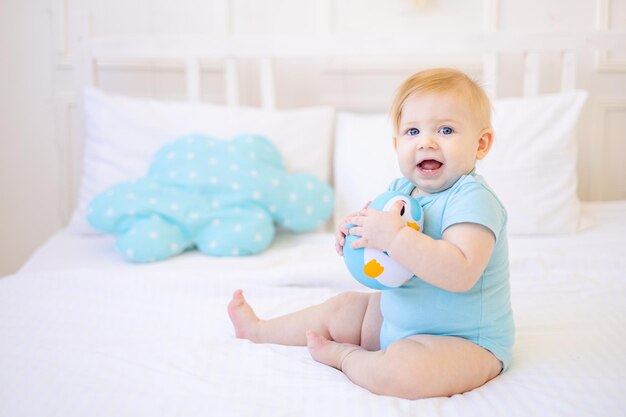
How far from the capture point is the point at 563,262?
1.48 meters

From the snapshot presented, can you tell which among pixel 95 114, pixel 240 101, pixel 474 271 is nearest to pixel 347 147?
pixel 240 101

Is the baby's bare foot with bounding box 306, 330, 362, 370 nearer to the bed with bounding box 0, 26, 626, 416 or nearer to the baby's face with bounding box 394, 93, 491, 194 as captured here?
the bed with bounding box 0, 26, 626, 416

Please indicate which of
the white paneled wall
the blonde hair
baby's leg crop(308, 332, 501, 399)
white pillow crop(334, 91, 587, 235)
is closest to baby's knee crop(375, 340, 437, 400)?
baby's leg crop(308, 332, 501, 399)

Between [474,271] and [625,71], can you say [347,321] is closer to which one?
A: [474,271]

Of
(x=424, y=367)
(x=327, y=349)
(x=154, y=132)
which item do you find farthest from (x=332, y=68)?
(x=424, y=367)

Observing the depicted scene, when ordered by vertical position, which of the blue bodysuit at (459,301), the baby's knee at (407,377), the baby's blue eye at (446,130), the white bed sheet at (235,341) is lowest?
the white bed sheet at (235,341)

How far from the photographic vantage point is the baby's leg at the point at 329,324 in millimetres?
1048

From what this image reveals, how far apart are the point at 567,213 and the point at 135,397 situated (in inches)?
51.8

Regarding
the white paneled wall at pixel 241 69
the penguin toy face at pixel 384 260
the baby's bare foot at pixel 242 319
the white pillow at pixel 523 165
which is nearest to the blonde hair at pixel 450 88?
the penguin toy face at pixel 384 260

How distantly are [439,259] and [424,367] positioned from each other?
15 centimetres

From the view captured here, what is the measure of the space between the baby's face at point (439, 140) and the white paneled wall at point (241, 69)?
1.29 m

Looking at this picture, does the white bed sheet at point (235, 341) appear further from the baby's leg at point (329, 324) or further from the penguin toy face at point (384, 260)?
the penguin toy face at point (384, 260)

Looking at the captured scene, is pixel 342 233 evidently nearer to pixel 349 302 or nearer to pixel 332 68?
pixel 349 302

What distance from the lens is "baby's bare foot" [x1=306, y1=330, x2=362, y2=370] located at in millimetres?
972
